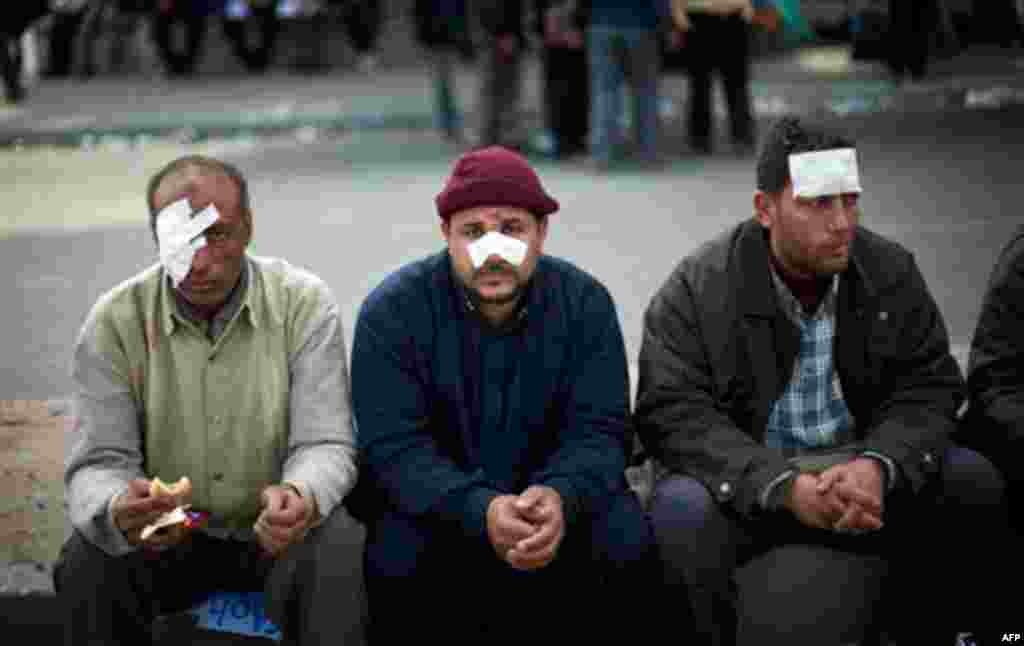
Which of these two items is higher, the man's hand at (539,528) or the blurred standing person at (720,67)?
→ the blurred standing person at (720,67)

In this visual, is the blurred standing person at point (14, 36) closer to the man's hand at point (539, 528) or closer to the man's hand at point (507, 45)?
the man's hand at point (507, 45)

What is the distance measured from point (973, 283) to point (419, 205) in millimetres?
3685

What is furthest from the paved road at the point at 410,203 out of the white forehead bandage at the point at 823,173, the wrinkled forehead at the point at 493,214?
the white forehead bandage at the point at 823,173

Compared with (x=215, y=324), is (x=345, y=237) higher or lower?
lower

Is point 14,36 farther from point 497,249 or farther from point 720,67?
point 497,249

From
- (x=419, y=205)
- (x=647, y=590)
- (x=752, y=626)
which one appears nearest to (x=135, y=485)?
(x=647, y=590)

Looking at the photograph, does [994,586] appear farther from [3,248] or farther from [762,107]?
[762,107]

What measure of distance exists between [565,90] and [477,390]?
7.52 metres

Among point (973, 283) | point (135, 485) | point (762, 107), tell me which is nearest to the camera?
point (135, 485)

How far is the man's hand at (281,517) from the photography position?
11.4ft

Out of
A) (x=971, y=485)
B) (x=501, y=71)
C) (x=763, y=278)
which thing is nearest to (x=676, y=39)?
(x=501, y=71)

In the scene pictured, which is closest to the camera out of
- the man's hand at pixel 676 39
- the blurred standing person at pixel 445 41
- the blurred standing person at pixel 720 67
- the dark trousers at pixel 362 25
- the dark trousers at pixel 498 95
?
the man's hand at pixel 676 39

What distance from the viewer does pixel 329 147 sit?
12250 millimetres

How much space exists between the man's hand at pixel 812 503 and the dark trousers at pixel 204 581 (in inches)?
38.9
